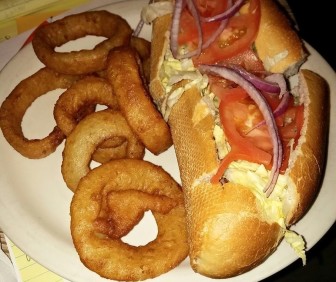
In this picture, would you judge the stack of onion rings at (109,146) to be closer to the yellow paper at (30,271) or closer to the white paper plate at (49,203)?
the white paper plate at (49,203)

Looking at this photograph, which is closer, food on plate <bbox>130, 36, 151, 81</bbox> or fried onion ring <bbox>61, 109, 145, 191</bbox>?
fried onion ring <bbox>61, 109, 145, 191</bbox>

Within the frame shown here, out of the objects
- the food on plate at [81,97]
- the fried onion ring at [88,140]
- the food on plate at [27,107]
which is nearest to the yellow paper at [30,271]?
the fried onion ring at [88,140]

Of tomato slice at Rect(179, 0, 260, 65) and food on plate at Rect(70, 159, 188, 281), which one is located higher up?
tomato slice at Rect(179, 0, 260, 65)

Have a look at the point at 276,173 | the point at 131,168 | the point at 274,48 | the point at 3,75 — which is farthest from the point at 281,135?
the point at 3,75

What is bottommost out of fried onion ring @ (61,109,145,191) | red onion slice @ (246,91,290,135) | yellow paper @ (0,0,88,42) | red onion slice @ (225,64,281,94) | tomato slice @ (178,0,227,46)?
fried onion ring @ (61,109,145,191)

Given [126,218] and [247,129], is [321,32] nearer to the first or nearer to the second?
[247,129]

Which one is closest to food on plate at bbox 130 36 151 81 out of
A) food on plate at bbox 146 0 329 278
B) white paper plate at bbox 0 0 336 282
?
food on plate at bbox 146 0 329 278

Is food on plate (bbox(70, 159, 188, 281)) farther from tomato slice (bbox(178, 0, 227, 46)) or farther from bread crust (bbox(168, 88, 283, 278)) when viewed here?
tomato slice (bbox(178, 0, 227, 46))

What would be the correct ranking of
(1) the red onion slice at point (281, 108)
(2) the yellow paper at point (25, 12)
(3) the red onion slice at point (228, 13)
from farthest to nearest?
(2) the yellow paper at point (25, 12) < (3) the red onion slice at point (228, 13) < (1) the red onion slice at point (281, 108)
